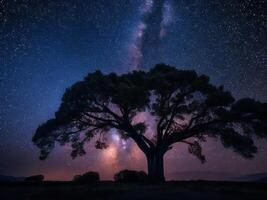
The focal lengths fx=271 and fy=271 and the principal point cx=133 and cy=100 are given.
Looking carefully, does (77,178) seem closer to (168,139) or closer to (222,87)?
(168,139)

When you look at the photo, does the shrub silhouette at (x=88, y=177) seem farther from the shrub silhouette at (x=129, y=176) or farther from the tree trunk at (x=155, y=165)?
the tree trunk at (x=155, y=165)

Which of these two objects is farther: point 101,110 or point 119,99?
point 101,110

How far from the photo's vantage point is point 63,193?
15.6 m

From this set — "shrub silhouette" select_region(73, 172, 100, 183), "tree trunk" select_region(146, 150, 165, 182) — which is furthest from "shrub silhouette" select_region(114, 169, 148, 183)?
"shrub silhouette" select_region(73, 172, 100, 183)

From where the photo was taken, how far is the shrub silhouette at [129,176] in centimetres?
2508

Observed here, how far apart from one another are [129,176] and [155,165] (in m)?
2.67

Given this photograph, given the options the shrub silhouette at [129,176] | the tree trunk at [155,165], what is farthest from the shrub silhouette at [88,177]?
the tree trunk at [155,165]

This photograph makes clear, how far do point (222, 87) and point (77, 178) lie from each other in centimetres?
1639

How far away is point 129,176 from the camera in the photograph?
25.5m

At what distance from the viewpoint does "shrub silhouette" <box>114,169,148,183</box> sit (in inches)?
987

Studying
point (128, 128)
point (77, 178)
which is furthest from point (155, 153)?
point (77, 178)

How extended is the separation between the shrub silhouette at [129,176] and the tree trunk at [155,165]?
85 cm

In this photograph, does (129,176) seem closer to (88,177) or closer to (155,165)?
(155,165)

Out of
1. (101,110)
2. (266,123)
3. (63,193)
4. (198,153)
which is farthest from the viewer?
(198,153)
